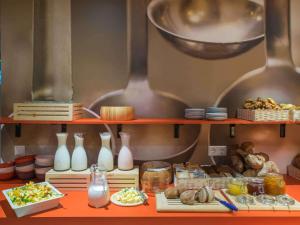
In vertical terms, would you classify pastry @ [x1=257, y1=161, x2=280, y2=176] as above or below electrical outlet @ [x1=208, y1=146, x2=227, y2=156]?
below

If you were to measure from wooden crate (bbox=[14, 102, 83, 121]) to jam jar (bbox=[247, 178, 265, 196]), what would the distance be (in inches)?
51.4

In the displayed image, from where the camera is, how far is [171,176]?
1936 millimetres

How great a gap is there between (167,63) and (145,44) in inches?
9.1

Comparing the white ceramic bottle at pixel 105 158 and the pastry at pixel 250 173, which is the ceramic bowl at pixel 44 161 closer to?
the white ceramic bottle at pixel 105 158

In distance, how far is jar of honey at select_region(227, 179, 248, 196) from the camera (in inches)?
67.3

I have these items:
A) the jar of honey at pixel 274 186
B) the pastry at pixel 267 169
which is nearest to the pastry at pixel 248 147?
the pastry at pixel 267 169

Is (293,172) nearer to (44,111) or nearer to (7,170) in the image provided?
(44,111)

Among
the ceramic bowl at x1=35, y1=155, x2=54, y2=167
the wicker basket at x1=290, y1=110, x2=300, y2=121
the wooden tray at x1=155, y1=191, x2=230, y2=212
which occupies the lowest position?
the wooden tray at x1=155, y1=191, x2=230, y2=212

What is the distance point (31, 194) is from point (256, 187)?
140 cm

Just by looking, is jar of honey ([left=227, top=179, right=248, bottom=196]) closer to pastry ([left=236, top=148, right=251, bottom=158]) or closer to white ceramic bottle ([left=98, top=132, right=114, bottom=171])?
pastry ([left=236, top=148, right=251, bottom=158])

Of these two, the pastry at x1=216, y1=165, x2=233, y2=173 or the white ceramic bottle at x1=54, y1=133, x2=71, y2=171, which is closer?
the white ceramic bottle at x1=54, y1=133, x2=71, y2=171

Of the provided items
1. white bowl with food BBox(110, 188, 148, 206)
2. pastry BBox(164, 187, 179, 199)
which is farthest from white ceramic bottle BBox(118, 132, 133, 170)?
pastry BBox(164, 187, 179, 199)

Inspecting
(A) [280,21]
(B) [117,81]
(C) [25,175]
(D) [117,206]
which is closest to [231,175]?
(D) [117,206]

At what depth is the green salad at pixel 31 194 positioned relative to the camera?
1.50 meters
